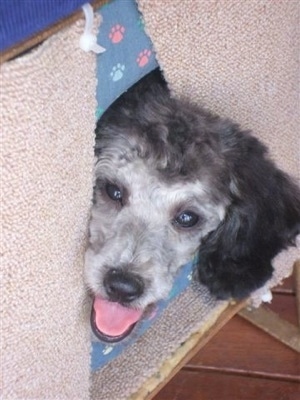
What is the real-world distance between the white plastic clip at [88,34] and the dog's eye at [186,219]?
426mm

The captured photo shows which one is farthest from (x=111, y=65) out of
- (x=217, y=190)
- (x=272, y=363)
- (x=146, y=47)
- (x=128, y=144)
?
(x=272, y=363)

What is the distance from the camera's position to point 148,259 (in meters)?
1.10

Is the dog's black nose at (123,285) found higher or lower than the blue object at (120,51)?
lower

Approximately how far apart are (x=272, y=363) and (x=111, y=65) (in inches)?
37.3

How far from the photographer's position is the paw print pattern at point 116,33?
2.86ft

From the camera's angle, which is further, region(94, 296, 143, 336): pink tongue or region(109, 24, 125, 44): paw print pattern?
region(94, 296, 143, 336): pink tongue

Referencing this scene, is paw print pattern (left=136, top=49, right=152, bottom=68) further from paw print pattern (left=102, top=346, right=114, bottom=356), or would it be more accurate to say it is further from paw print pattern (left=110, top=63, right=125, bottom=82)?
paw print pattern (left=102, top=346, right=114, bottom=356)

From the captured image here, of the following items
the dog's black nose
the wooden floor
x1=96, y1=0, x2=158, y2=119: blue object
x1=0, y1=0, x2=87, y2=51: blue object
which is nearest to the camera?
x1=0, y1=0, x2=87, y2=51: blue object

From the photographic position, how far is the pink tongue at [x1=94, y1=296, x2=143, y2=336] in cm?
109

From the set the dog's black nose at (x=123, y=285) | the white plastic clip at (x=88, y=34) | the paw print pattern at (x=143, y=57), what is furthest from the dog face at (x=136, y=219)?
the white plastic clip at (x=88, y=34)

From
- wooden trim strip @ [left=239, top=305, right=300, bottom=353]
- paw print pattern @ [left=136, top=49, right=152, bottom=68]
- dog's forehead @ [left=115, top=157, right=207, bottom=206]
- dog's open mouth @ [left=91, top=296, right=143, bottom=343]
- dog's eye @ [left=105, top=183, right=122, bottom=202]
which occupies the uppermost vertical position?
paw print pattern @ [left=136, top=49, right=152, bottom=68]

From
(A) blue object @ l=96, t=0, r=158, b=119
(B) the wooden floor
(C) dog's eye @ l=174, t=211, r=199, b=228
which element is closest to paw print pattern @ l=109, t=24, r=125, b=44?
(A) blue object @ l=96, t=0, r=158, b=119

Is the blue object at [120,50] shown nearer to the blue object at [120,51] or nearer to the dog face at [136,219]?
the blue object at [120,51]

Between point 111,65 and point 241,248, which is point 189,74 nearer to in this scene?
point 111,65
